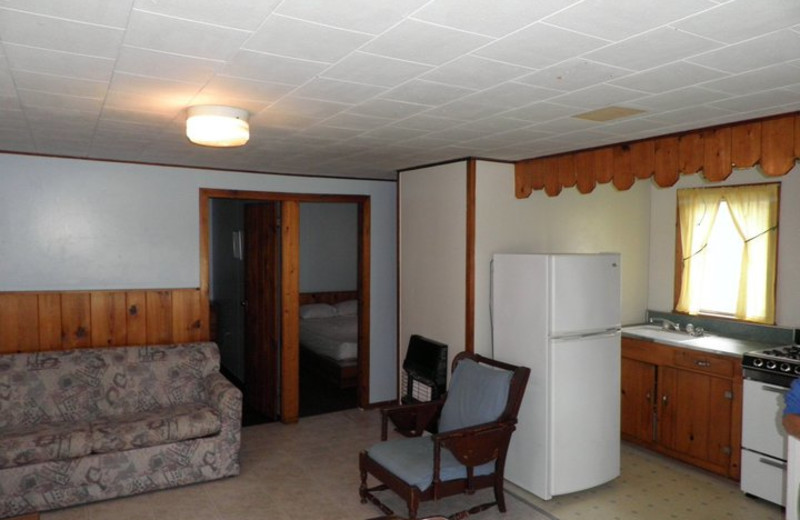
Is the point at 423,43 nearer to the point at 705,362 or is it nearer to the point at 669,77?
the point at 669,77

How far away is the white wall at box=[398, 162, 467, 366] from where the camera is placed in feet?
13.9

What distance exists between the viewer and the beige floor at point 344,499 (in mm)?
3375

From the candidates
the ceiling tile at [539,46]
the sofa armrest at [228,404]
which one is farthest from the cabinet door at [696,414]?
the sofa armrest at [228,404]

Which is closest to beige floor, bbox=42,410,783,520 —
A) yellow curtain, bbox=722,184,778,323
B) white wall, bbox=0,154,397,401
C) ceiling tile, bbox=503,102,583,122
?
Answer: yellow curtain, bbox=722,184,778,323

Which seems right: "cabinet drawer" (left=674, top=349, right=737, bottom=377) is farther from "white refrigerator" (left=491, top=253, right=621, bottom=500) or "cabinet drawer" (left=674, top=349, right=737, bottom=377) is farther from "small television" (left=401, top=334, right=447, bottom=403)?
"small television" (left=401, top=334, right=447, bottom=403)

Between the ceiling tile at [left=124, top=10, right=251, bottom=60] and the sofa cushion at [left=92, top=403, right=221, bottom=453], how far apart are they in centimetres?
261

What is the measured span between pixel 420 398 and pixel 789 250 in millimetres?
2882

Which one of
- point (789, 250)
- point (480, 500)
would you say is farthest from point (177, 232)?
point (789, 250)

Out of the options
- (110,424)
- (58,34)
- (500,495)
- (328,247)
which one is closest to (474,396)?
(500,495)

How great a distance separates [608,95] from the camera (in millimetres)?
2365

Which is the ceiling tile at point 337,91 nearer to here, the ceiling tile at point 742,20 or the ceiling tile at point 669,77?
the ceiling tile at point 669,77

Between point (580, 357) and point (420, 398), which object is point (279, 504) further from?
point (580, 357)

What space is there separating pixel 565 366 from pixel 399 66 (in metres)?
2.31

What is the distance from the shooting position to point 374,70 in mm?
2051
